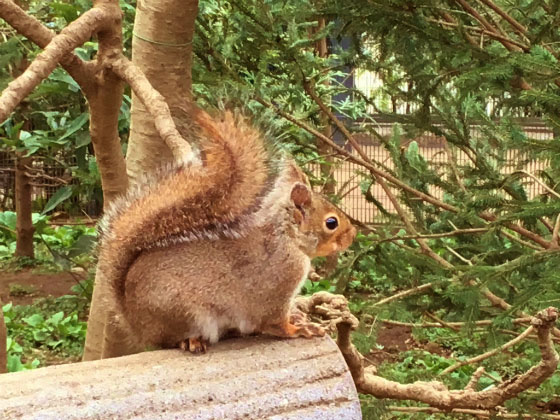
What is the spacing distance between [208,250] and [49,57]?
390mm

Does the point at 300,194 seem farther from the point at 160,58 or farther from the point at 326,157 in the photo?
the point at 326,157

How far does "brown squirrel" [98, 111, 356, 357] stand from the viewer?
1.01 metres

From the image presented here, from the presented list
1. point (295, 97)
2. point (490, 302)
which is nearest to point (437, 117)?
point (295, 97)

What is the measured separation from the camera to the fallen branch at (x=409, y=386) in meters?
1.09

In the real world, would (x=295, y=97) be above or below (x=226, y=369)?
above

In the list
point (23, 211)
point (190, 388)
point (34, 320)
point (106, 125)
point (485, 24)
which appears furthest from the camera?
point (23, 211)

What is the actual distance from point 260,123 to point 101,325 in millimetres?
779

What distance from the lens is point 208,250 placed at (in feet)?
3.47

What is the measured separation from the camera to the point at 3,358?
1.34 meters

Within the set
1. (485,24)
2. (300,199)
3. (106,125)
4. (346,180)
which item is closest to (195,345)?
(300,199)

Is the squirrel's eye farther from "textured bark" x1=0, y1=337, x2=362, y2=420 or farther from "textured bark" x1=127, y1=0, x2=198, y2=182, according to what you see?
"textured bark" x1=127, y1=0, x2=198, y2=182

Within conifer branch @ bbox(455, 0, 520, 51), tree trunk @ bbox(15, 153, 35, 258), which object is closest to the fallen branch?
conifer branch @ bbox(455, 0, 520, 51)

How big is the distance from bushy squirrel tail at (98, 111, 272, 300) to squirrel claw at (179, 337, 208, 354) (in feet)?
0.42

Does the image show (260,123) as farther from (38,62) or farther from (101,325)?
(101,325)
